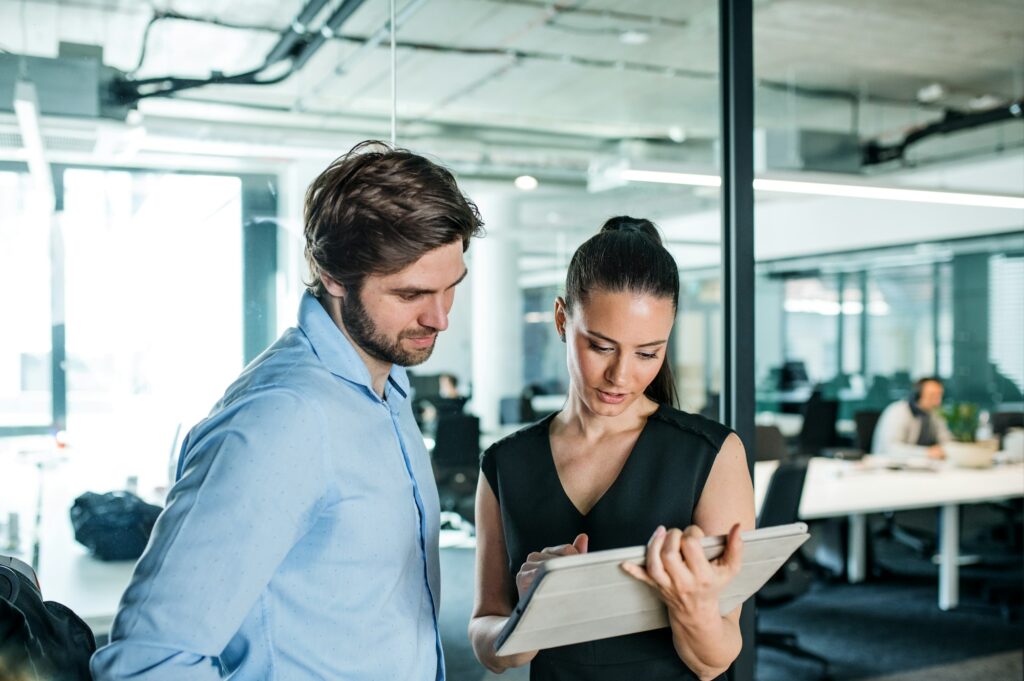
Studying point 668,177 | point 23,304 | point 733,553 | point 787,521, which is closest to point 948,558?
point 787,521

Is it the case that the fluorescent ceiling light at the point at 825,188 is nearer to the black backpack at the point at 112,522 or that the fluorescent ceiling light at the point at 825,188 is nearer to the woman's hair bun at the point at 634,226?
the woman's hair bun at the point at 634,226

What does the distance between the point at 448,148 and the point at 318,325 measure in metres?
8.91

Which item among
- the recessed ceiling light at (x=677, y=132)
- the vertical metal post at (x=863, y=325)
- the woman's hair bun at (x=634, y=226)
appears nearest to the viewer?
the woman's hair bun at (x=634, y=226)

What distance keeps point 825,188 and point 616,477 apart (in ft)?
12.5

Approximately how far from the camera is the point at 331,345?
4.29 ft

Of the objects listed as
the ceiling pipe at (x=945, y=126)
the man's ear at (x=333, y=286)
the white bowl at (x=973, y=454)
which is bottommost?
the white bowl at (x=973, y=454)

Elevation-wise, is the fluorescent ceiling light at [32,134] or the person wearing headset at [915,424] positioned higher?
the fluorescent ceiling light at [32,134]

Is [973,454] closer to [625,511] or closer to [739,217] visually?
[739,217]

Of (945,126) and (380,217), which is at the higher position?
(945,126)

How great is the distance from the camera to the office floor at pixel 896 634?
4.45 meters

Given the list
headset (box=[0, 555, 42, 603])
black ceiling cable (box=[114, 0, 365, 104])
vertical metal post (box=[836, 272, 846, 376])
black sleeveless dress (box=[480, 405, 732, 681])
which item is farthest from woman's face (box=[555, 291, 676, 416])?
vertical metal post (box=[836, 272, 846, 376])

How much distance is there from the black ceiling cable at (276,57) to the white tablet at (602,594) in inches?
92.1

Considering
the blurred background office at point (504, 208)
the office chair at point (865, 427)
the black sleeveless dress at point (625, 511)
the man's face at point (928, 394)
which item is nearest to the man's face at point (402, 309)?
the black sleeveless dress at point (625, 511)

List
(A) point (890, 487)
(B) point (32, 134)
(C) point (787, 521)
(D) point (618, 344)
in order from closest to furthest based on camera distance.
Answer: (D) point (618, 344) < (B) point (32, 134) < (C) point (787, 521) < (A) point (890, 487)
